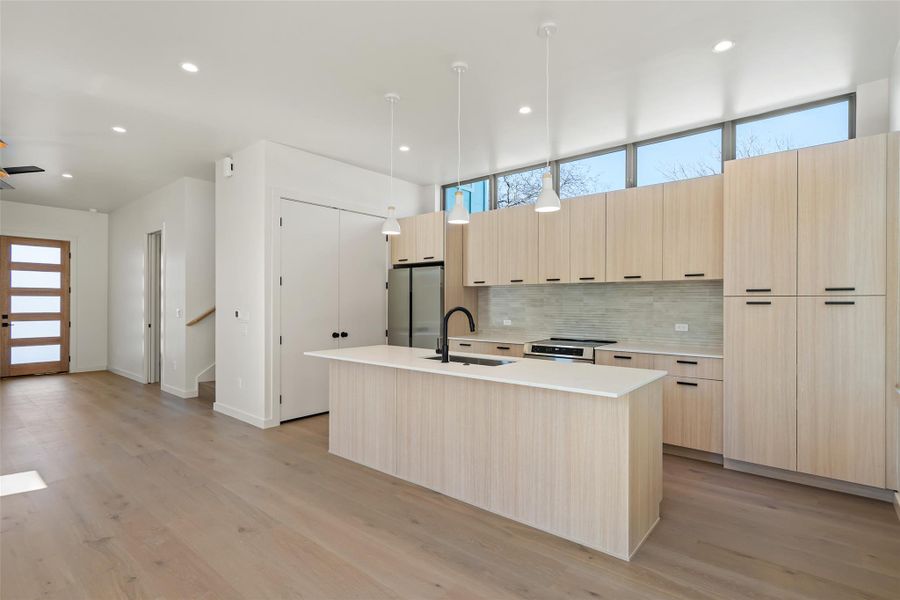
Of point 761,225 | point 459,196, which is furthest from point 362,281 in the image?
point 761,225

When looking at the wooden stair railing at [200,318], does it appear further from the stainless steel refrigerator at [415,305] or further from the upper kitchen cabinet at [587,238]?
the upper kitchen cabinet at [587,238]

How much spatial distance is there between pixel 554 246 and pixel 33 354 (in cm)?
894

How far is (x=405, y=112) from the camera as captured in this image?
388cm

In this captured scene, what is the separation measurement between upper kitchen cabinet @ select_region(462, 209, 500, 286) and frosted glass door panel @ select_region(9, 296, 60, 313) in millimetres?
7562

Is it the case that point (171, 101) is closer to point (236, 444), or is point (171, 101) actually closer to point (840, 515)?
point (236, 444)

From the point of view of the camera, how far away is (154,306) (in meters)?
7.10

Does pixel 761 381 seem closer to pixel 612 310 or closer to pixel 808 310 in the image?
pixel 808 310

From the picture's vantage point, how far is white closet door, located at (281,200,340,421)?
15.5 ft

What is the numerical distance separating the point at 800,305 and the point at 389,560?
Result: 3217 mm

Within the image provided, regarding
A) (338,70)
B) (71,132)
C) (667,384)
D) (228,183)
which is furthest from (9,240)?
(667,384)

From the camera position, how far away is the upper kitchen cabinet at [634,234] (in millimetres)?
4012

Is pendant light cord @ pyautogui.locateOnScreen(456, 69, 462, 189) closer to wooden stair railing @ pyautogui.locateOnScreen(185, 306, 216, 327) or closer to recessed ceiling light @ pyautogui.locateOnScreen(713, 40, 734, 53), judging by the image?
recessed ceiling light @ pyautogui.locateOnScreen(713, 40, 734, 53)

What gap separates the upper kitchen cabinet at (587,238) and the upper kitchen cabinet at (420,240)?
1541 millimetres

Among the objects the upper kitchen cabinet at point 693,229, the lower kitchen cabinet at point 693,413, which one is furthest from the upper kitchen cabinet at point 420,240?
the lower kitchen cabinet at point 693,413
